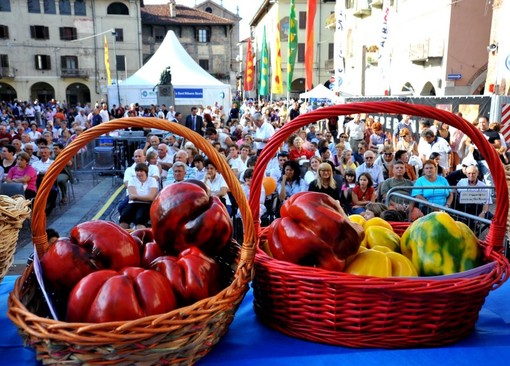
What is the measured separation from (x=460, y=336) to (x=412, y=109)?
27.8 inches

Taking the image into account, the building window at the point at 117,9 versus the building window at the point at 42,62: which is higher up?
the building window at the point at 117,9

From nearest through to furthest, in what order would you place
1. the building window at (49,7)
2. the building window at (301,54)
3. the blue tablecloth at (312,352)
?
the blue tablecloth at (312,352) → the building window at (49,7) → the building window at (301,54)

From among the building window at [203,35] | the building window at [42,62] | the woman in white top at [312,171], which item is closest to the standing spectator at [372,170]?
the woman in white top at [312,171]

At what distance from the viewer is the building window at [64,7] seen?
136 feet

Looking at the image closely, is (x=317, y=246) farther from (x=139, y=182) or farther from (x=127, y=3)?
(x=127, y=3)

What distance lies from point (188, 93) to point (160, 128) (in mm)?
20490

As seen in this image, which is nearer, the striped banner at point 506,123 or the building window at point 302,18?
the striped banner at point 506,123

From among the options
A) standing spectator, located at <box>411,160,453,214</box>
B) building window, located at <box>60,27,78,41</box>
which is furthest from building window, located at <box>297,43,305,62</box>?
standing spectator, located at <box>411,160,453,214</box>

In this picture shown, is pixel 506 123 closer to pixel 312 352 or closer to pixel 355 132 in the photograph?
pixel 355 132

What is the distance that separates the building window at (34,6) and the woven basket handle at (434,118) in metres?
46.7

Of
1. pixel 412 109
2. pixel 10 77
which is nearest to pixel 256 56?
pixel 10 77

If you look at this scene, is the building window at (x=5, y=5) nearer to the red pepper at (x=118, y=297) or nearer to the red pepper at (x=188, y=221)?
the red pepper at (x=188, y=221)

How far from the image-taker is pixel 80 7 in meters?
42.2

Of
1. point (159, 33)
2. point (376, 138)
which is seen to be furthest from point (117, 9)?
point (376, 138)
